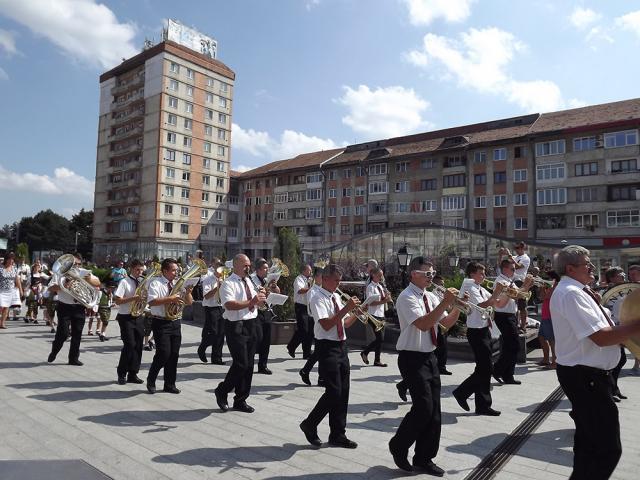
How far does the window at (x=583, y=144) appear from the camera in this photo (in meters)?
40.7

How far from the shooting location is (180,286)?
727 centimetres

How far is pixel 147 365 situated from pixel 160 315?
2.72 m

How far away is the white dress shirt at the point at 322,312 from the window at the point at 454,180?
145 ft

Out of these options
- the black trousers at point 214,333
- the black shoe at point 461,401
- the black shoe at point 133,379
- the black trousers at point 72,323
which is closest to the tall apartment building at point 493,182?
the black trousers at point 214,333

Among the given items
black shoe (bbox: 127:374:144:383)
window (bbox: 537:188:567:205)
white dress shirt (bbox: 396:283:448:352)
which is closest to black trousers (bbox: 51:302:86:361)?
black shoe (bbox: 127:374:144:383)

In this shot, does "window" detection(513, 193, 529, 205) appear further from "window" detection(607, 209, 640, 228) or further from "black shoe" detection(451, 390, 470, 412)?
"black shoe" detection(451, 390, 470, 412)

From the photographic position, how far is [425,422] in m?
4.34

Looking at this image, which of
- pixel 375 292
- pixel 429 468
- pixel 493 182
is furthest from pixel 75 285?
pixel 493 182

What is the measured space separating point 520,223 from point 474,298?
40032 mm

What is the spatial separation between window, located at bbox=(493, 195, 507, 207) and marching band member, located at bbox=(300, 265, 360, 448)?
42.9 metres

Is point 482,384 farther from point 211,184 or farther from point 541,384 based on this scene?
point 211,184

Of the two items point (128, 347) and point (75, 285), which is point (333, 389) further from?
point (75, 285)

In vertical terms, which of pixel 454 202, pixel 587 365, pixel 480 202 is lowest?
pixel 587 365

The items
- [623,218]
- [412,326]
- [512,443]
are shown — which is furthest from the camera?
[623,218]
